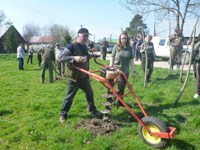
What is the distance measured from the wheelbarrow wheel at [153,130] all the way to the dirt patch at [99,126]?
2.32 feet

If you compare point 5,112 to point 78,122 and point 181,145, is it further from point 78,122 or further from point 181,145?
point 181,145

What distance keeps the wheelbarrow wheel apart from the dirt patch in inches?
27.8

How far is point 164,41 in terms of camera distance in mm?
23422

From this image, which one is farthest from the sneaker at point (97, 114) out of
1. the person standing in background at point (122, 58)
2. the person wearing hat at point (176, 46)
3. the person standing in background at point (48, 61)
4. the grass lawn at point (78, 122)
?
the person wearing hat at point (176, 46)

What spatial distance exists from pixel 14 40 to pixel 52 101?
46.5 metres

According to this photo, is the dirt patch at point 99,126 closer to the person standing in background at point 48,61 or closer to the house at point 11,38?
the person standing in background at point 48,61

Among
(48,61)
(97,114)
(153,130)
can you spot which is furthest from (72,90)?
(48,61)

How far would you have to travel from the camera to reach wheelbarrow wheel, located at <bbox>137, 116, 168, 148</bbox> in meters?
4.69

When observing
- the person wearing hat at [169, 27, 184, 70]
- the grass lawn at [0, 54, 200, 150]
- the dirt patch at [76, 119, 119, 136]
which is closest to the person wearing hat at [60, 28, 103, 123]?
the dirt patch at [76, 119, 119, 136]

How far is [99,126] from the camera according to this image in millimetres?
5656

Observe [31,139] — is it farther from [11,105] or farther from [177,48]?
[177,48]

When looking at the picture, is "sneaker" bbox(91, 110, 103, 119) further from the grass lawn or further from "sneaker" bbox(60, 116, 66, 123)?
"sneaker" bbox(60, 116, 66, 123)

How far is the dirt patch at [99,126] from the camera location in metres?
5.46

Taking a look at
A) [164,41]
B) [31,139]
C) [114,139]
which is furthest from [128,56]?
[164,41]
